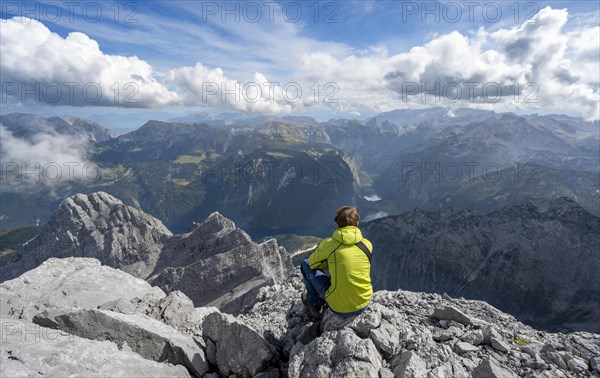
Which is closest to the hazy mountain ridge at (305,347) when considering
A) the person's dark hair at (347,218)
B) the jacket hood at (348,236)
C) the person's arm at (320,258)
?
the person's arm at (320,258)

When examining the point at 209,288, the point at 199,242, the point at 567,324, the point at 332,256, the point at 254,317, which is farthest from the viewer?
the point at 567,324

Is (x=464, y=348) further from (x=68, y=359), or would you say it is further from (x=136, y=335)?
(x=68, y=359)

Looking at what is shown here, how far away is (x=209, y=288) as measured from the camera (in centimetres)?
9825

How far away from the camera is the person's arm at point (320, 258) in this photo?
13668mm

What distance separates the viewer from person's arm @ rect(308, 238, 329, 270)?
1367 cm

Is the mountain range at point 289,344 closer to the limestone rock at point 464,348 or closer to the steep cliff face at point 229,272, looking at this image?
the limestone rock at point 464,348

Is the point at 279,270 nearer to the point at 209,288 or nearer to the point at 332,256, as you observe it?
the point at 209,288

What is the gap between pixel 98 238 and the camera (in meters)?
180

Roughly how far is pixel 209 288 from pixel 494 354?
95111mm

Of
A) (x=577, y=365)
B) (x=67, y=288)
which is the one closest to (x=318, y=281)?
(x=577, y=365)

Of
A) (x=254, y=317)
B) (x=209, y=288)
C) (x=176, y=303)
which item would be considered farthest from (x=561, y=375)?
(x=209, y=288)

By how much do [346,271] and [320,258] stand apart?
1.29m

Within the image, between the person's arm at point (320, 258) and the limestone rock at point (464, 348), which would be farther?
the person's arm at point (320, 258)

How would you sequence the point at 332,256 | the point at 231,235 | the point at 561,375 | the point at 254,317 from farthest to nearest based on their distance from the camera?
1. the point at 231,235
2. the point at 254,317
3. the point at 332,256
4. the point at 561,375
